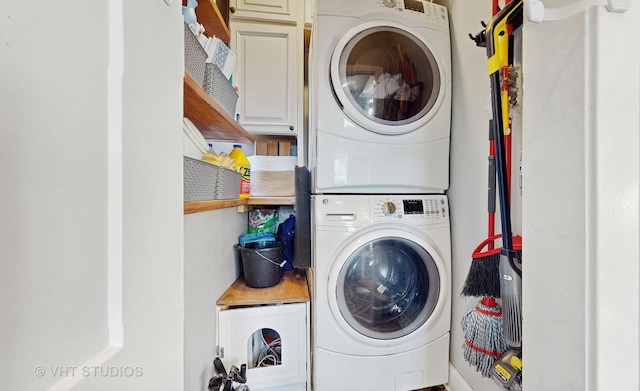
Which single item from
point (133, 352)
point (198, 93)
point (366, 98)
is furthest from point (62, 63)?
point (366, 98)

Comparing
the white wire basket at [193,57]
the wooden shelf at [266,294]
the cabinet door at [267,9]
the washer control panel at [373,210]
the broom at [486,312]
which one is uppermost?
the cabinet door at [267,9]

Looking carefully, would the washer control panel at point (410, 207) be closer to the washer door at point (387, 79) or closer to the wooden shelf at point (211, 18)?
the washer door at point (387, 79)

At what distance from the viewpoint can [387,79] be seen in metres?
1.06

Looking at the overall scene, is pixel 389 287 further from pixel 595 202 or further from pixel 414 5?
pixel 414 5

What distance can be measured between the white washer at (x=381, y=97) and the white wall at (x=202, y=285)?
1.60 feet

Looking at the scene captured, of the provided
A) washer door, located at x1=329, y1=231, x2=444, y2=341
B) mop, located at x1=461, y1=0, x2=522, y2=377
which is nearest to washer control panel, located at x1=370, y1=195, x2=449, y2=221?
washer door, located at x1=329, y1=231, x2=444, y2=341

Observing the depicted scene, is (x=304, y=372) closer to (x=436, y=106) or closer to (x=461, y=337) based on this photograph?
(x=461, y=337)

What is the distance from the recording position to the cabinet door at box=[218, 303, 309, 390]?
106cm

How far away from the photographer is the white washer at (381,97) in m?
1.01

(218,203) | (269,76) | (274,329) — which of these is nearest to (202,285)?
(218,203)

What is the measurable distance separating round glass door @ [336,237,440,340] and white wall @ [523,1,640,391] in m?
0.62

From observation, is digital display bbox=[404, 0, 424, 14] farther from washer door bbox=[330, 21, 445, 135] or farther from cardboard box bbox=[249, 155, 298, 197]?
cardboard box bbox=[249, 155, 298, 197]

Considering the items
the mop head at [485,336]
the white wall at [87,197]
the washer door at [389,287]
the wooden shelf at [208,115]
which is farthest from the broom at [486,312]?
the wooden shelf at [208,115]

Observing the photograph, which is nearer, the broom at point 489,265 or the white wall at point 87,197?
the white wall at point 87,197
